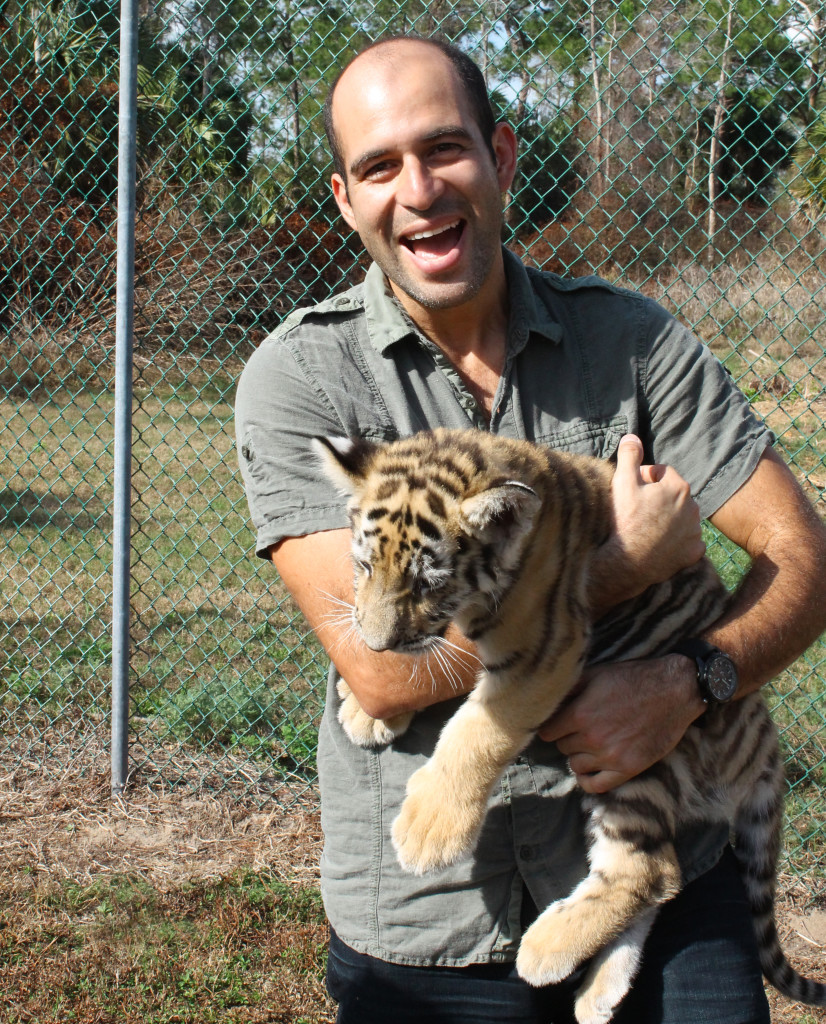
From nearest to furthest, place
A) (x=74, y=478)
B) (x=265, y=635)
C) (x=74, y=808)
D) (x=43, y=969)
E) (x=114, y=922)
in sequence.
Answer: (x=43, y=969)
(x=114, y=922)
(x=74, y=808)
(x=265, y=635)
(x=74, y=478)

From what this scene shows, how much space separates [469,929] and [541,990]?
1.08ft

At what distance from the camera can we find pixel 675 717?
2.62 metres

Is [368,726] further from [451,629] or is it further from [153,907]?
[153,907]

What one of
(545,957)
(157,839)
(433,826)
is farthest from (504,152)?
(157,839)

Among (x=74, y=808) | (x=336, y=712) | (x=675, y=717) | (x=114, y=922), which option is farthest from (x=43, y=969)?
(x=675, y=717)

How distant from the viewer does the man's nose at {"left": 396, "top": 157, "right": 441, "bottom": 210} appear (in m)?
2.79

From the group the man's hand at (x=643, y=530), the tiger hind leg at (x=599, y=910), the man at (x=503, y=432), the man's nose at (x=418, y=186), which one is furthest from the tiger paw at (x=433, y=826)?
the man's nose at (x=418, y=186)

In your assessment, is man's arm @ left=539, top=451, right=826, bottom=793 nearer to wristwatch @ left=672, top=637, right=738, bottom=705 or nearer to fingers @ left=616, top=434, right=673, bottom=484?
wristwatch @ left=672, top=637, right=738, bottom=705

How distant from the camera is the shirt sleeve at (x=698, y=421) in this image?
286 centimetres

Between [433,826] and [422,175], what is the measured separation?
6.31 ft

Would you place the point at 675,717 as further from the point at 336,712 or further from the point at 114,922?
the point at 114,922

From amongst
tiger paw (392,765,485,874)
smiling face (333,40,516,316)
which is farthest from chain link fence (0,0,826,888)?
tiger paw (392,765,485,874)

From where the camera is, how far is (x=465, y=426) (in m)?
2.96

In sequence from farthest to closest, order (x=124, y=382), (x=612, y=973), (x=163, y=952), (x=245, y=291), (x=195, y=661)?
(x=245, y=291)
(x=195, y=661)
(x=124, y=382)
(x=163, y=952)
(x=612, y=973)
